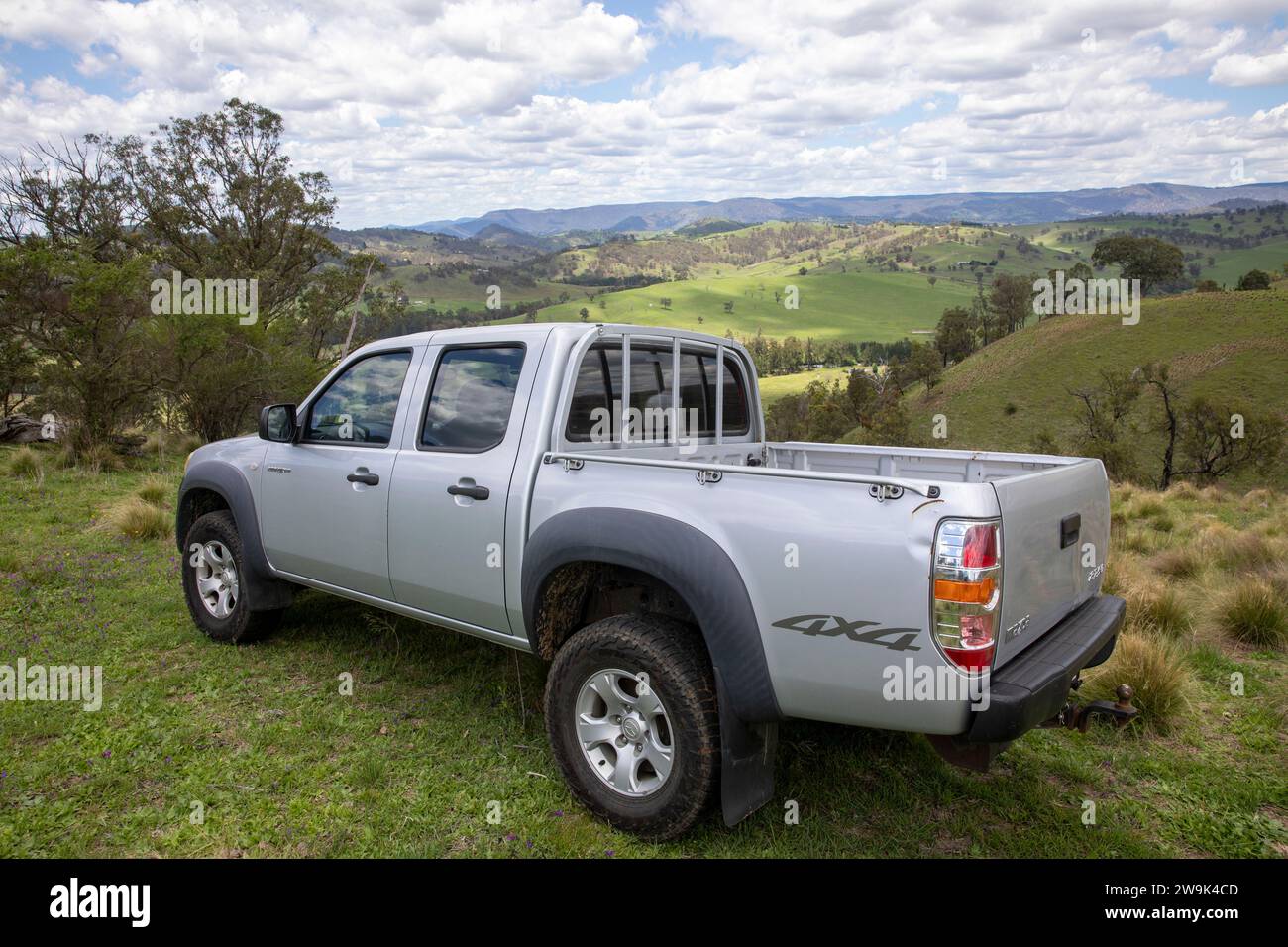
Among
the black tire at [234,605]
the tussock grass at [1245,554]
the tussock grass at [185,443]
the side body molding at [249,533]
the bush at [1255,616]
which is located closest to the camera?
the side body molding at [249,533]

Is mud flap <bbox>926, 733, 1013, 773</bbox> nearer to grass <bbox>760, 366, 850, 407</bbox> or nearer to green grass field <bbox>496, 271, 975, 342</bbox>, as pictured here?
grass <bbox>760, 366, 850, 407</bbox>

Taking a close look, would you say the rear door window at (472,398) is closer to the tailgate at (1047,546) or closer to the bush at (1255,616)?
the tailgate at (1047,546)

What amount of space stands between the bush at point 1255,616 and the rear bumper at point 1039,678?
11.4ft

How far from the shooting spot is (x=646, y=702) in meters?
3.15

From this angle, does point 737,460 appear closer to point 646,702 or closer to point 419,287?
point 646,702

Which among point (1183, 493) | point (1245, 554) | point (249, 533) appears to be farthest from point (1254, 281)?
point (249, 533)

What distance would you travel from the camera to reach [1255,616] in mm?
5789

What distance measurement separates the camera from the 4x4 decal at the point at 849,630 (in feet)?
8.21

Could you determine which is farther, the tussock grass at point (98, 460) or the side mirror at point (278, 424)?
the tussock grass at point (98, 460)

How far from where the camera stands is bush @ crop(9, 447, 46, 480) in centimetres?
1189

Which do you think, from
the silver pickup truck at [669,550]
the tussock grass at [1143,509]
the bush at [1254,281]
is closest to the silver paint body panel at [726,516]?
the silver pickup truck at [669,550]
